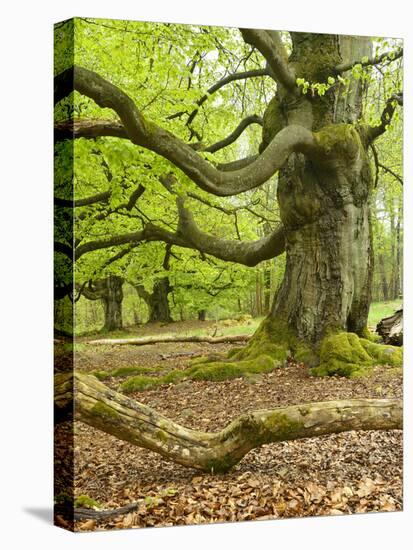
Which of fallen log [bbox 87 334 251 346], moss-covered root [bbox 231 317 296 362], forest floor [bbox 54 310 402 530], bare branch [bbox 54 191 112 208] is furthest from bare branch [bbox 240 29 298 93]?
forest floor [bbox 54 310 402 530]

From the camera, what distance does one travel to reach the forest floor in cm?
713

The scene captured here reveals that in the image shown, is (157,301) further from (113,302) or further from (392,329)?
(392,329)

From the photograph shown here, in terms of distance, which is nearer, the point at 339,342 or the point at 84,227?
the point at 84,227

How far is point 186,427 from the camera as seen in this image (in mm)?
7508

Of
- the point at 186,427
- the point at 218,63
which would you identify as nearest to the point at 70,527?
the point at 186,427

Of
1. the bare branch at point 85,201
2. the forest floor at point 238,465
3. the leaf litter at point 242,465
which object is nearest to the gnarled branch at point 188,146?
the bare branch at point 85,201

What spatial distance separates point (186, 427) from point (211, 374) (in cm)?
64

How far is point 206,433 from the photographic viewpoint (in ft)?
24.8

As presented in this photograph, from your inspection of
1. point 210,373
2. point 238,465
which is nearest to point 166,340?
point 210,373

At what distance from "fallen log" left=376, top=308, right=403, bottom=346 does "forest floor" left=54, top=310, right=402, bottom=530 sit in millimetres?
337

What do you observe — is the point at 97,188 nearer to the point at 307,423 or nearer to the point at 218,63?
the point at 218,63

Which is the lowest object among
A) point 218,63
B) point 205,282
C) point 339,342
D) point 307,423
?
point 307,423

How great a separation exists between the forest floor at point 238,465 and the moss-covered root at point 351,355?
0.10 meters

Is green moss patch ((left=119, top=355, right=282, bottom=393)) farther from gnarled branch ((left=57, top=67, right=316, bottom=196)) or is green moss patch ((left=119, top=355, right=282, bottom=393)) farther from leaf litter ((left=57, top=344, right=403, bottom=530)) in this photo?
gnarled branch ((left=57, top=67, right=316, bottom=196))
